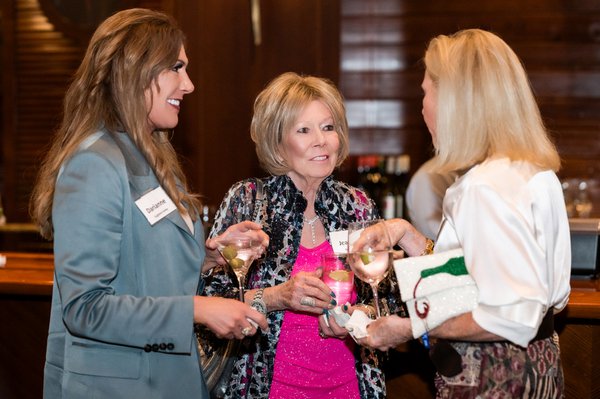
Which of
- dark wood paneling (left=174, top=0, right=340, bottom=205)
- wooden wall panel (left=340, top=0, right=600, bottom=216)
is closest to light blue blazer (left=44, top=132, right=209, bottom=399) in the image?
dark wood paneling (left=174, top=0, right=340, bottom=205)

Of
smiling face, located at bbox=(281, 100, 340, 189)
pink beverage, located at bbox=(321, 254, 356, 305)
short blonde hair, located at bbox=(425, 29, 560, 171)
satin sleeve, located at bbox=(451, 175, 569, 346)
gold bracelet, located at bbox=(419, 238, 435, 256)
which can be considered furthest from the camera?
smiling face, located at bbox=(281, 100, 340, 189)

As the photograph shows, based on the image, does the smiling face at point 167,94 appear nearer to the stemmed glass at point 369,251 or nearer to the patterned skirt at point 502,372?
the stemmed glass at point 369,251

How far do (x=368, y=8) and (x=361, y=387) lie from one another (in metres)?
3.45

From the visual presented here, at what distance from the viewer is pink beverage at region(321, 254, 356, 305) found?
2.15 m

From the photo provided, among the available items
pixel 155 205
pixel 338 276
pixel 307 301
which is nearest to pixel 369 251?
pixel 338 276

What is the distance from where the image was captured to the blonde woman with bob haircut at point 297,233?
Result: 95.8 inches

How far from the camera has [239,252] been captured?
2.13 meters

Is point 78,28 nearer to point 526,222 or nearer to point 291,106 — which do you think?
point 291,106

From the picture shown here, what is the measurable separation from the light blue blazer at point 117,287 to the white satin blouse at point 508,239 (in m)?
0.69

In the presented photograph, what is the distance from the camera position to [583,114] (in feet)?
17.1

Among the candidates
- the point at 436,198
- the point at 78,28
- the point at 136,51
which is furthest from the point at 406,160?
the point at 136,51

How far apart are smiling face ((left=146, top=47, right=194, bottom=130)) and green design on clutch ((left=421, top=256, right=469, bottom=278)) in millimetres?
826

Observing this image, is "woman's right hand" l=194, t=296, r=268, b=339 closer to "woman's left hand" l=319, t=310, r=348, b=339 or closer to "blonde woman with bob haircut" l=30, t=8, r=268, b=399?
"blonde woman with bob haircut" l=30, t=8, r=268, b=399

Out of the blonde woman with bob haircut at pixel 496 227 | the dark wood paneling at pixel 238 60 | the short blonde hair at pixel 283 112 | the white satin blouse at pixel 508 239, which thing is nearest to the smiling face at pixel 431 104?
the blonde woman with bob haircut at pixel 496 227
